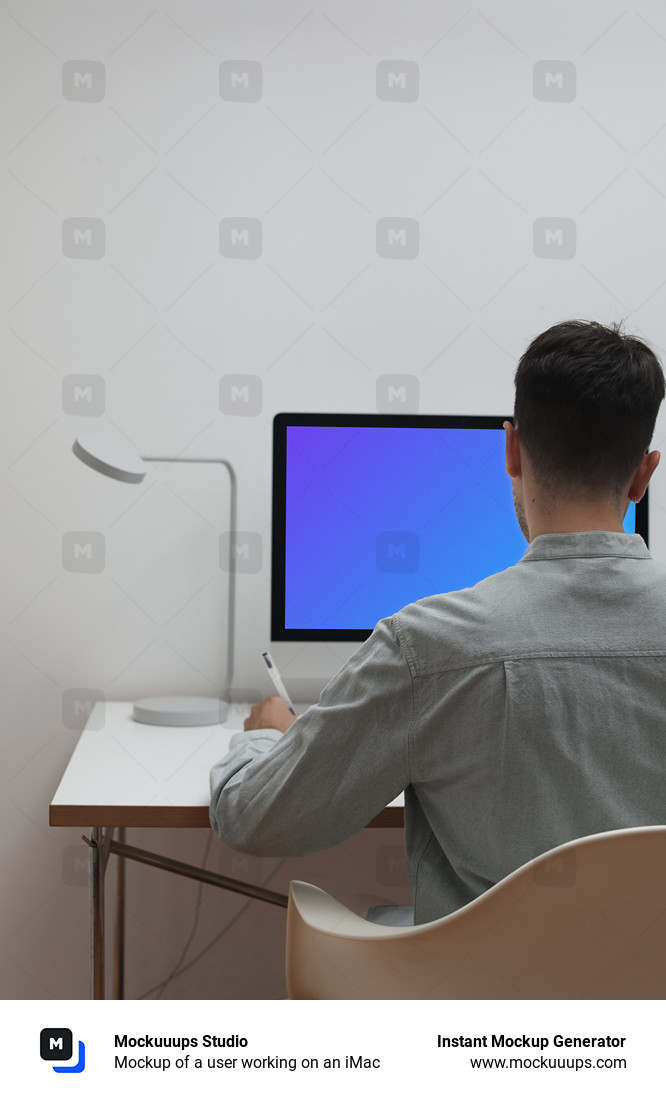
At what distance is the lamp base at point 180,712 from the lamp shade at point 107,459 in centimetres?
40

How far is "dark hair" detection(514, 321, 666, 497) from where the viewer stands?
970 mm

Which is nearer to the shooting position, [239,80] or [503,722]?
[503,722]

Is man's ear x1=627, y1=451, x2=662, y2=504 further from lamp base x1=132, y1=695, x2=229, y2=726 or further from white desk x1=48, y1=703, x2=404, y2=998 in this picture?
lamp base x1=132, y1=695, x2=229, y2=726

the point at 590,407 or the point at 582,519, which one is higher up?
the point at 590,407

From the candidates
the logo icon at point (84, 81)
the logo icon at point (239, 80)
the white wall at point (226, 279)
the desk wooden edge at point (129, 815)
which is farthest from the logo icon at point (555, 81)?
the desk wooden edge at point (129, 815)

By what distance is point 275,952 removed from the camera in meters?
1.89

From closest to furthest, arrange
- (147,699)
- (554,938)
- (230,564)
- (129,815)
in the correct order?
(554,938), (129,815), (147,699), (230,564)

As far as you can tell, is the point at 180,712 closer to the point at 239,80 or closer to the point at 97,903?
the point at 97,903

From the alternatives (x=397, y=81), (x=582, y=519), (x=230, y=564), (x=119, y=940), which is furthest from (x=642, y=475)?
(x=119, y=940)

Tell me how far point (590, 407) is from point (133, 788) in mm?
745

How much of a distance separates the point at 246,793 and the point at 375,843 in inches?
37.2

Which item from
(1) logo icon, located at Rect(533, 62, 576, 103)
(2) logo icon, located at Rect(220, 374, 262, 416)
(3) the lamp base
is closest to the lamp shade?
(2) logo icon, located at Rect(220, 374, 262, 416)
